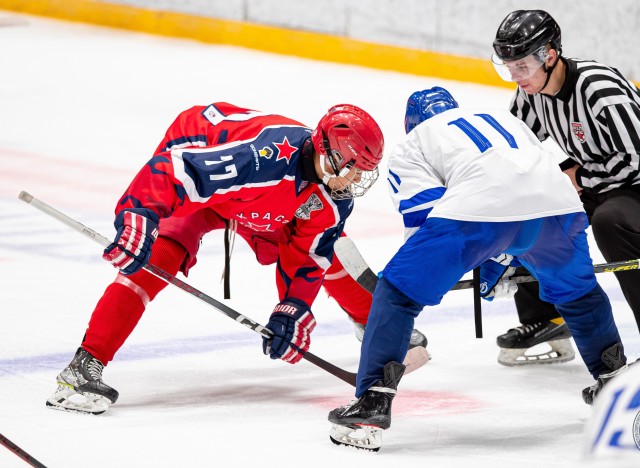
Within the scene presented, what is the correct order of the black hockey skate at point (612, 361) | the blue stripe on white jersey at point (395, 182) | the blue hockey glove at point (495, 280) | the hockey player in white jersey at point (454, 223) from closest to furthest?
the hockey player in white jersey at point (454, 223), the blue stripe on white jersey at point (395, 182), the black hockey skate at point (612, 361), the blue hockey glove at point (495, 280)

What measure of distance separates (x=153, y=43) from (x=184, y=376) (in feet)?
18.2

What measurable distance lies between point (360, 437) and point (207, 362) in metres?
0.95

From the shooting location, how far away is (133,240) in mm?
3135

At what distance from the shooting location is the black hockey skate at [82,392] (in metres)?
3.23

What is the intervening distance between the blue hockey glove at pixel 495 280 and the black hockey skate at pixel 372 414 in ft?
1.96

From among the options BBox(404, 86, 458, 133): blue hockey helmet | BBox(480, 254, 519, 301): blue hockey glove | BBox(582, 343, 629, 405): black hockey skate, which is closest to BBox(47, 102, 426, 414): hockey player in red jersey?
BBox(404, 86, 458, 133): blue hockey helmet

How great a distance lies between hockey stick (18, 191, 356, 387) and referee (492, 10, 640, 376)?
0.66m

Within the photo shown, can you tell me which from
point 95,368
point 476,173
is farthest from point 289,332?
point 476,173

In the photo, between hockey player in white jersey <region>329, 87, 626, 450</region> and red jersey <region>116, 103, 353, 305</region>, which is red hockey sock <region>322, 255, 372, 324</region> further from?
hockey player in white jersey <region>329, 87, 626, 450</region>

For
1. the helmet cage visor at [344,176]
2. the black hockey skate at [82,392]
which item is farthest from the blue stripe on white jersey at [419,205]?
the black hockey skate at [82,392]

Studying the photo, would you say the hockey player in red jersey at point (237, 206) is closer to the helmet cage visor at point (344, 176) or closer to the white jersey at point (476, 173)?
the helmet cage visor at point (344, 176)

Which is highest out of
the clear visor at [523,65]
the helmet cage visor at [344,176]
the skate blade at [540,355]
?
the clear visor at [523,65]

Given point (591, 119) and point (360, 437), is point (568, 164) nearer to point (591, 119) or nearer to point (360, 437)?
point (591, 119)

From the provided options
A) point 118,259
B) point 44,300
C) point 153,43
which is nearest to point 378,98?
point 153,43
